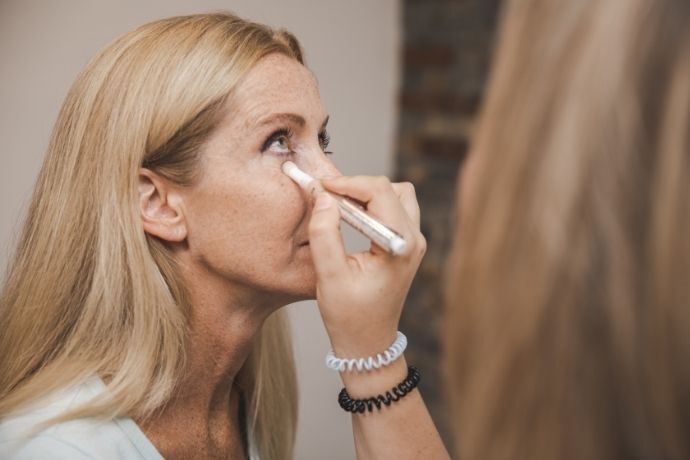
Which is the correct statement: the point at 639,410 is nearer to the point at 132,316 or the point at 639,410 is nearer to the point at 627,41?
the point at 627,41

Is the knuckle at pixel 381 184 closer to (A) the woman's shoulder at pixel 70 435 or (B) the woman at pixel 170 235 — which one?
(B) the woman at pixel 170 235

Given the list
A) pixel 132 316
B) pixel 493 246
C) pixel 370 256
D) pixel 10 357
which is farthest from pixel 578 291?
pixel 10 357

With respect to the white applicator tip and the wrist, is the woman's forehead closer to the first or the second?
the white applicator tip

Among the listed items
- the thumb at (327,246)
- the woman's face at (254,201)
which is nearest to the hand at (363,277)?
the thumb at (327,246)

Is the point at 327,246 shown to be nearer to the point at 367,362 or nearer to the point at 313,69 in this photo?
the point at 367,362

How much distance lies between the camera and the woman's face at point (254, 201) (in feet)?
3.20

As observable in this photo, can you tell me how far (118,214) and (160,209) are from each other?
60mm

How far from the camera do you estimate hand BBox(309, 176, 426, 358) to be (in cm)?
85

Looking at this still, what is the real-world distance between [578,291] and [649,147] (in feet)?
0.31

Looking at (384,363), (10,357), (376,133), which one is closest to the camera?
(384,363)

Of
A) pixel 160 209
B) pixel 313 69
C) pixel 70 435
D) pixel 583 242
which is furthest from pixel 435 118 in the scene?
pixel 583 242

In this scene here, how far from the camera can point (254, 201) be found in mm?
978

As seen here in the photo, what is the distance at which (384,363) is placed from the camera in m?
0.88

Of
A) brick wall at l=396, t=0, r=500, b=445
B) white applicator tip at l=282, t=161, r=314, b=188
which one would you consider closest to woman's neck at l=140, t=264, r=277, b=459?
white applicator tip at l=282, t=161, r=314, b=188
